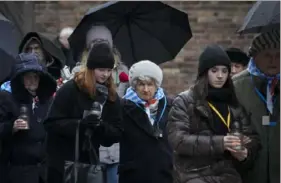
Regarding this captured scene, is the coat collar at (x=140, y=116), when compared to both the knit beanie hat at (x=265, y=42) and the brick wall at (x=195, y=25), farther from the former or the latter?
the brick wall at (x=195, y=25)

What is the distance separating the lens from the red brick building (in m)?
12.9

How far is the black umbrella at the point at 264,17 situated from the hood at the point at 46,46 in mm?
2138

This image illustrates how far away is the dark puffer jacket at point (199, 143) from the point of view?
296 inches

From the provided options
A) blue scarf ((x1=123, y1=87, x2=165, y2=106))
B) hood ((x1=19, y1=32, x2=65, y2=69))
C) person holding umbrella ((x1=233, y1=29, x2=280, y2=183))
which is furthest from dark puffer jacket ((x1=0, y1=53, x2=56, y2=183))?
person holding umbrella ((x1=233, y1=29, x2=280, y2=183))

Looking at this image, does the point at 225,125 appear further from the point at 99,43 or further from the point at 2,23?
the point at 2,23

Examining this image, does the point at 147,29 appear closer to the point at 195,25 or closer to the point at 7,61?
the point at 7,61

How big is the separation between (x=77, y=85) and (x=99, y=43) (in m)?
0.53

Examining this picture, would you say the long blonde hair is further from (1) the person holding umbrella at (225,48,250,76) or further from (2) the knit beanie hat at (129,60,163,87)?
(1) the person holding umbrella at (225,48,250,76)

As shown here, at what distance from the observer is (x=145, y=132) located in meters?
8.23

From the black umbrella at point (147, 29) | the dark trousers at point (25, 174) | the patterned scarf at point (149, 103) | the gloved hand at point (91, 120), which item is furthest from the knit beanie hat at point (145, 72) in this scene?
the black umbrella at point (147, 29)

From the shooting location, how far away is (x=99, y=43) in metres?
8.04

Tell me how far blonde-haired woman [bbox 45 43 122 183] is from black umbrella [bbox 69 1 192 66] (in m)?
1.92

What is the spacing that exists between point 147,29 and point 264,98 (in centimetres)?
204

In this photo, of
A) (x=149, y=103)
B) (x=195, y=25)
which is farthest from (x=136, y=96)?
(x=195, y=25)
